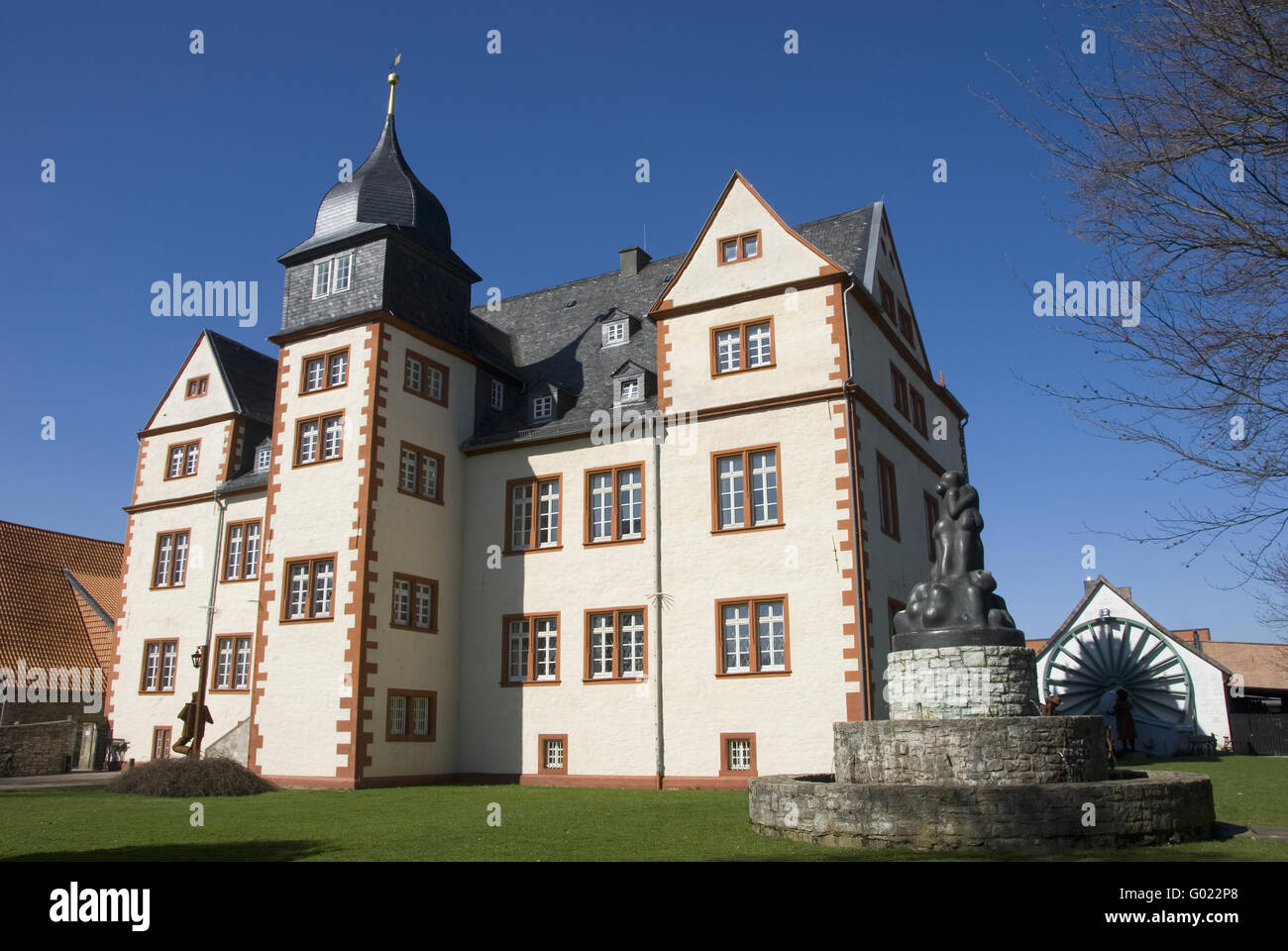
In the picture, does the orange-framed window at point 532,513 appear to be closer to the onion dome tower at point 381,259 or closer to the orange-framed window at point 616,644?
the orange-framed window at point 616,644

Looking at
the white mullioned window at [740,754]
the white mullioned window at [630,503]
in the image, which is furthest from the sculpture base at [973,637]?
the white mullioned window at [630,503]

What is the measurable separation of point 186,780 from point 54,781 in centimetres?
961

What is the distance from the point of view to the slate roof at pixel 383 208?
27.1m

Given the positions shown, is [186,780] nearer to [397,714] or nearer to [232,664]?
[397,714]

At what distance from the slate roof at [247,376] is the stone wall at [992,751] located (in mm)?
24842

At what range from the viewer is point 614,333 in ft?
92.9

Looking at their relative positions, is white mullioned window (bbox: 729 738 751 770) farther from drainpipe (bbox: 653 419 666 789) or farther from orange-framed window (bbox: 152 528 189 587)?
orange-framed window (bbox: 152 528 189 587)

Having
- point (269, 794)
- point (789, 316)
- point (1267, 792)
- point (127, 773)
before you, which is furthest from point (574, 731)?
point (1267, 792)

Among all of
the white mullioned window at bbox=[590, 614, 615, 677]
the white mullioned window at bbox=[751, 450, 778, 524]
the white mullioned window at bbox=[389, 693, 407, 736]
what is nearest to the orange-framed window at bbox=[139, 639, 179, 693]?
the white mullioned window at bbox=[389, 693, 407, 736]

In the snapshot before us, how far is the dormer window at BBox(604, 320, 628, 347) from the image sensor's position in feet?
92.1

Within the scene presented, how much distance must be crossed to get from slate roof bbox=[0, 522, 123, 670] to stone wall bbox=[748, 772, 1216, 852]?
28.9 meters
